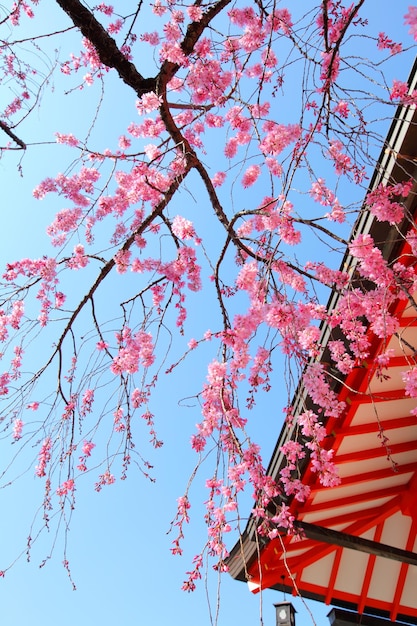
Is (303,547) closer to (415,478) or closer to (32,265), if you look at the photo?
(415,478)

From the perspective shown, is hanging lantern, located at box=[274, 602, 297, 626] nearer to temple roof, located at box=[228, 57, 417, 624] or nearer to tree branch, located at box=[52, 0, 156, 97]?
temple roof, located at box=[228, 57, 417, 624]

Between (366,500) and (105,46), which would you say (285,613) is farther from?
(105,46)

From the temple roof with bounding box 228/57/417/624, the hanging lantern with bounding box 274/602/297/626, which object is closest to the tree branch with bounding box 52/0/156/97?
the temple roof with bounding box 228/57/417/624

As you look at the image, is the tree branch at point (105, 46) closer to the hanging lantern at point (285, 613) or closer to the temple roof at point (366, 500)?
the temple roof at point (366, 500)

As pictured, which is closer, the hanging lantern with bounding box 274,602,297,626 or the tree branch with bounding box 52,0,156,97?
the tree branch with bounding box 52,0,156,97

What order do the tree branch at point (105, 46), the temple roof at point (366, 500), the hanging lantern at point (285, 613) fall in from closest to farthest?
the tree branch at point (105, 46)
the temple roof at point (366, 500)
the hanging lantern at point (285, 613)

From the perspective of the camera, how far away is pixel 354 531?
4.96 m

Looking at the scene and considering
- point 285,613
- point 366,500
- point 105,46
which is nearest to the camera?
point 105,46

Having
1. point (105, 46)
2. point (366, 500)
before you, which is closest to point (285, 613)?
point (366, 500)

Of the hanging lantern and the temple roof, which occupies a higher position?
the temple roof

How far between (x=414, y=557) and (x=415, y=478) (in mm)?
817

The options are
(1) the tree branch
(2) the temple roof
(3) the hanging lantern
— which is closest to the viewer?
(1) the tree branch

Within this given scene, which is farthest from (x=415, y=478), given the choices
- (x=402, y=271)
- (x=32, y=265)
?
(x=32, y=265)

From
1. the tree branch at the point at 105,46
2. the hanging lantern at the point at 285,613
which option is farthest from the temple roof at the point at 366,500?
the tree branch at the point at 105,46
